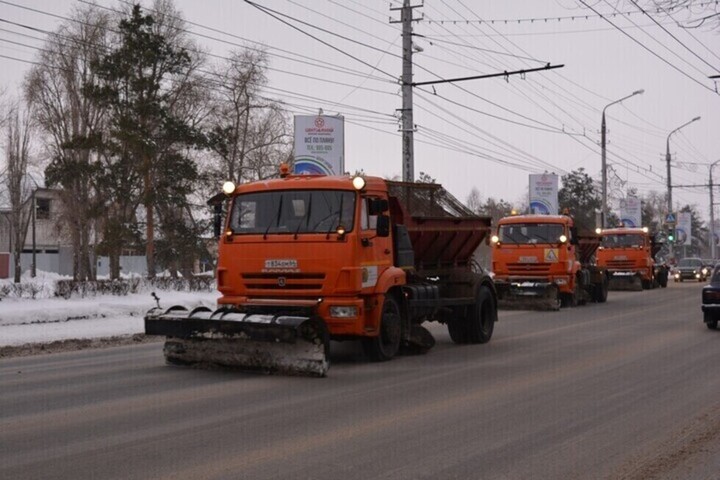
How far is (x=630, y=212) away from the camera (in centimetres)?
6688

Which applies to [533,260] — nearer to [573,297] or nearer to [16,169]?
[573,297]

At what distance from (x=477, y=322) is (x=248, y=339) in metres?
5.92

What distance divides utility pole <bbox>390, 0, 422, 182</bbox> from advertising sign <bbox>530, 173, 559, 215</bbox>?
19.9 meters

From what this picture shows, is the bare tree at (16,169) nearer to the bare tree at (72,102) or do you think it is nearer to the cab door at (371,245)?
the bare tree at (72,102)

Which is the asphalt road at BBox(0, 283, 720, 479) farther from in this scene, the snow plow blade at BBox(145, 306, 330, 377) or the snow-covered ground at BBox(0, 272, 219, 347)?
the snow-covered ground at BBox(0, 272, 219, 347)

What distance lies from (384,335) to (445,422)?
4.61 meters

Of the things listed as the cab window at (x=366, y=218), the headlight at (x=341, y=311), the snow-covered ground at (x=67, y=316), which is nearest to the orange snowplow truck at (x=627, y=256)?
the snow-covered ground at (x=67, y=316)

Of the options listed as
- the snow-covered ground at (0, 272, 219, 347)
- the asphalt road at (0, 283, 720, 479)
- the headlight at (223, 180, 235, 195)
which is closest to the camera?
the asphalt road at (0, 283, 720, 479)

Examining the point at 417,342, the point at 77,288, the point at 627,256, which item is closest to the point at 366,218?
the point at 417,342

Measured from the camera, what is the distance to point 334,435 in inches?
303

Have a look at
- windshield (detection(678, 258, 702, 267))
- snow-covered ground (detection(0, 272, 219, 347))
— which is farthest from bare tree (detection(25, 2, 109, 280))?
windshield (detection(678, 258, 702, 267))

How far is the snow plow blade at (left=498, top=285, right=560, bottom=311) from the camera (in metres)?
24.8

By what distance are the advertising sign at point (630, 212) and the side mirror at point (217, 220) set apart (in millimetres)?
57503

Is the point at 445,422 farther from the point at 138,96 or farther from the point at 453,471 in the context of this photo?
the point at 138,96
